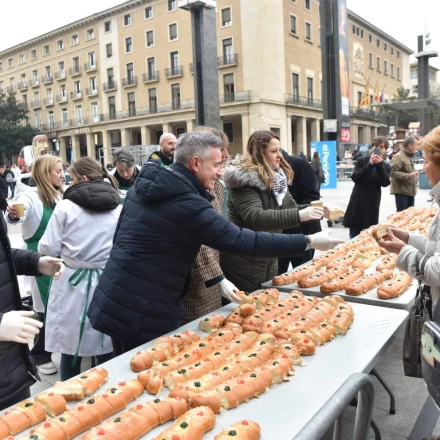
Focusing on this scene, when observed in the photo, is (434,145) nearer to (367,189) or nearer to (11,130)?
(367,189)

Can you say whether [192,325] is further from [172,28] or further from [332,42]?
[172,28]

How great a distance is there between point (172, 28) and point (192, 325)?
151 feet

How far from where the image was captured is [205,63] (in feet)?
38.3

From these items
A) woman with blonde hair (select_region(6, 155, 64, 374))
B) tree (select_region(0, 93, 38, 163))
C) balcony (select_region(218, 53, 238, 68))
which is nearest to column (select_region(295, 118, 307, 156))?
balcony (select_region(218, 53, 238, 68))

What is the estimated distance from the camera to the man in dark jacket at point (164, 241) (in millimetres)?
2293

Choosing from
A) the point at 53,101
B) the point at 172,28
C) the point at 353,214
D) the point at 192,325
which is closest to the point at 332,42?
the point at 353,214

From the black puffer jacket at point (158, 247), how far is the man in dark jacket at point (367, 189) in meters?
4.45

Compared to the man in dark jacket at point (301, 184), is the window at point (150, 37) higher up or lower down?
higher up

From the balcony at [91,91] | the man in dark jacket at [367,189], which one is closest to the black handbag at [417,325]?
the man in dark jacket at [367,189]

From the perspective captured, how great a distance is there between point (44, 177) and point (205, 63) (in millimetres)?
8735

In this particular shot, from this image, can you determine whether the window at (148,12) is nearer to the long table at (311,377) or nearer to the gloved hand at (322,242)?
the gloved hand at (322,242)

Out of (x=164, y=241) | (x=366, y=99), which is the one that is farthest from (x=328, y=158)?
(x=366, y=99)

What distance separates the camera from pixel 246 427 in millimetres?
1569

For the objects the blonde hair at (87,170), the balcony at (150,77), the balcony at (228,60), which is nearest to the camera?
the blonde hair at (87,170)
